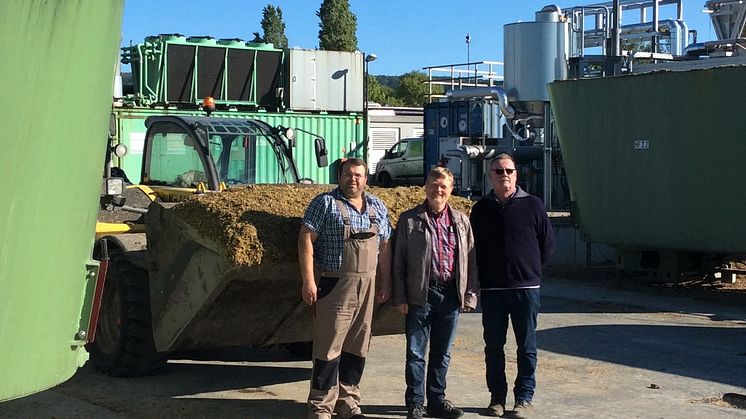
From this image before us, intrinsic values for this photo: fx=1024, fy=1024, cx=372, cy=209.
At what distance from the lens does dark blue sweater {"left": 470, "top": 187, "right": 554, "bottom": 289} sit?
7000mm

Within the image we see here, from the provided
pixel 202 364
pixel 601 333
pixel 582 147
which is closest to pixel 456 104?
pixel 582 147

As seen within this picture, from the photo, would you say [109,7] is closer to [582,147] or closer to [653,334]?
[653,334]

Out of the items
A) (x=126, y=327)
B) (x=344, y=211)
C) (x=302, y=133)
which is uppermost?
(x=302, y=133)

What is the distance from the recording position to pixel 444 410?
7.05 meters

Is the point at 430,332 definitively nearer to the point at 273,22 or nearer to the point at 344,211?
the point at 344,211

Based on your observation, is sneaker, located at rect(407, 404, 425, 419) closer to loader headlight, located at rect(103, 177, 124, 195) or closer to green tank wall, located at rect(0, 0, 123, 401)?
green tank wall, located at rect(0, 0, 123, 401)

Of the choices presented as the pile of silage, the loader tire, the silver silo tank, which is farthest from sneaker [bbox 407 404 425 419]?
the silver silo tank

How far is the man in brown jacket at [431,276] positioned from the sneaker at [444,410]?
7.8 inches

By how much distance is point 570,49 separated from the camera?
20.7 metres

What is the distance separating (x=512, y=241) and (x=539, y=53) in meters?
14.0

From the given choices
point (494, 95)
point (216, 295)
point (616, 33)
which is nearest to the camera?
point (216, 295)

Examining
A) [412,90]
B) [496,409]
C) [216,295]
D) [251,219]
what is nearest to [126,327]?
[216,295]

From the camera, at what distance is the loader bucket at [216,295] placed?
22.5ft

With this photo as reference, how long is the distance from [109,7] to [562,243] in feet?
41.0
